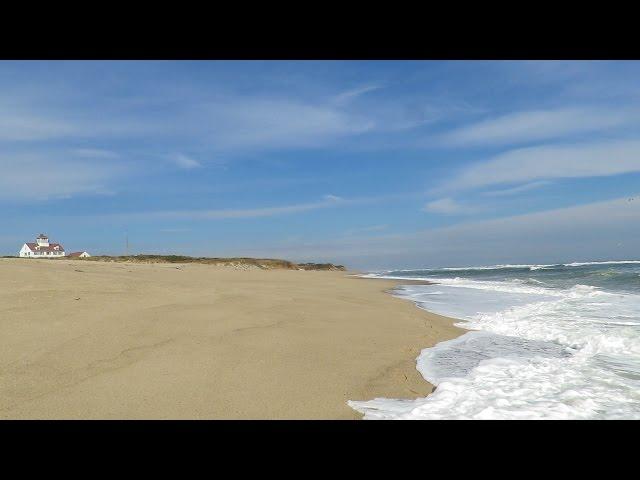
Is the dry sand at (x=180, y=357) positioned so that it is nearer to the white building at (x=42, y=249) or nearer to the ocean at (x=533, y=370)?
the ocean at (x=533, y=370)

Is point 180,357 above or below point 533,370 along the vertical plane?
above

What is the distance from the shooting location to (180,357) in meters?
4.25

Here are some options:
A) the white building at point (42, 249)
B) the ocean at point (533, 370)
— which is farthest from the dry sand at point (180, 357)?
the white building at point (42, 249)

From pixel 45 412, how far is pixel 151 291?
5.47m

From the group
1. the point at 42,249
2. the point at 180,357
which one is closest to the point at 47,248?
the point at 42,249

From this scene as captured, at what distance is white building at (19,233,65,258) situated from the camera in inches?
2554

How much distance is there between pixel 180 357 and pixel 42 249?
3037 inches

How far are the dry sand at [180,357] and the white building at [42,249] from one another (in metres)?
66.8

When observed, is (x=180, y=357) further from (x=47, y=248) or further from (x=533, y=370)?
(x=47, y=248)
